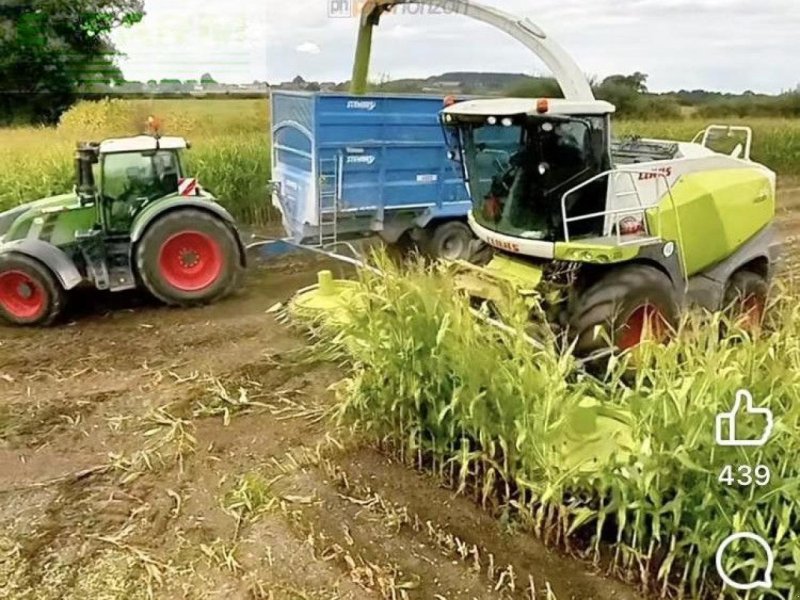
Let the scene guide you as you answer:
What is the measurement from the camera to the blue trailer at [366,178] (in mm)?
1990

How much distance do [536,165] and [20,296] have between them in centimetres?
148

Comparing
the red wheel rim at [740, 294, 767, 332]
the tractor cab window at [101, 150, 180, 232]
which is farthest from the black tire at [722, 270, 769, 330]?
the tractor cab window at [101, 150, 180, 232]

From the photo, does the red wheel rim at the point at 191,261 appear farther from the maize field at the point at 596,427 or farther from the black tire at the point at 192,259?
the maize field at the point at 596,427

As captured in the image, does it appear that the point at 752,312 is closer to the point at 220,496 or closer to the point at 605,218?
the point at 605,218

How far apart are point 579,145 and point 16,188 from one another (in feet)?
5.19

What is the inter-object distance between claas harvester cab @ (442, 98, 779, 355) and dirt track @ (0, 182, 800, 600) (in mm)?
159

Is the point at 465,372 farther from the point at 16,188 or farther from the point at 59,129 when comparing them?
the point at 16,188

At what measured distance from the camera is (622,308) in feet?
4.88

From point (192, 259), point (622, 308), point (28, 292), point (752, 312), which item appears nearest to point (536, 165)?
point (622, 308)

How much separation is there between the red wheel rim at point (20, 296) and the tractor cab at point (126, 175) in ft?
0.81

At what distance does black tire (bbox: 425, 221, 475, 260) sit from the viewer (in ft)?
6.03

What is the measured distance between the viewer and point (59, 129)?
1994 millimetres

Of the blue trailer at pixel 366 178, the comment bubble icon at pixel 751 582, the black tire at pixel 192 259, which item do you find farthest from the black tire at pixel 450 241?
the comment bubble icon at pixel 751 582

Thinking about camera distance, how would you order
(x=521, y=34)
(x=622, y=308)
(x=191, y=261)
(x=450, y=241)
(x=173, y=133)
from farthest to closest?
(x=191, y=261), (x=173, y=133), (x=450, y=241), (x=622, y=308), (x=521, y=34)
